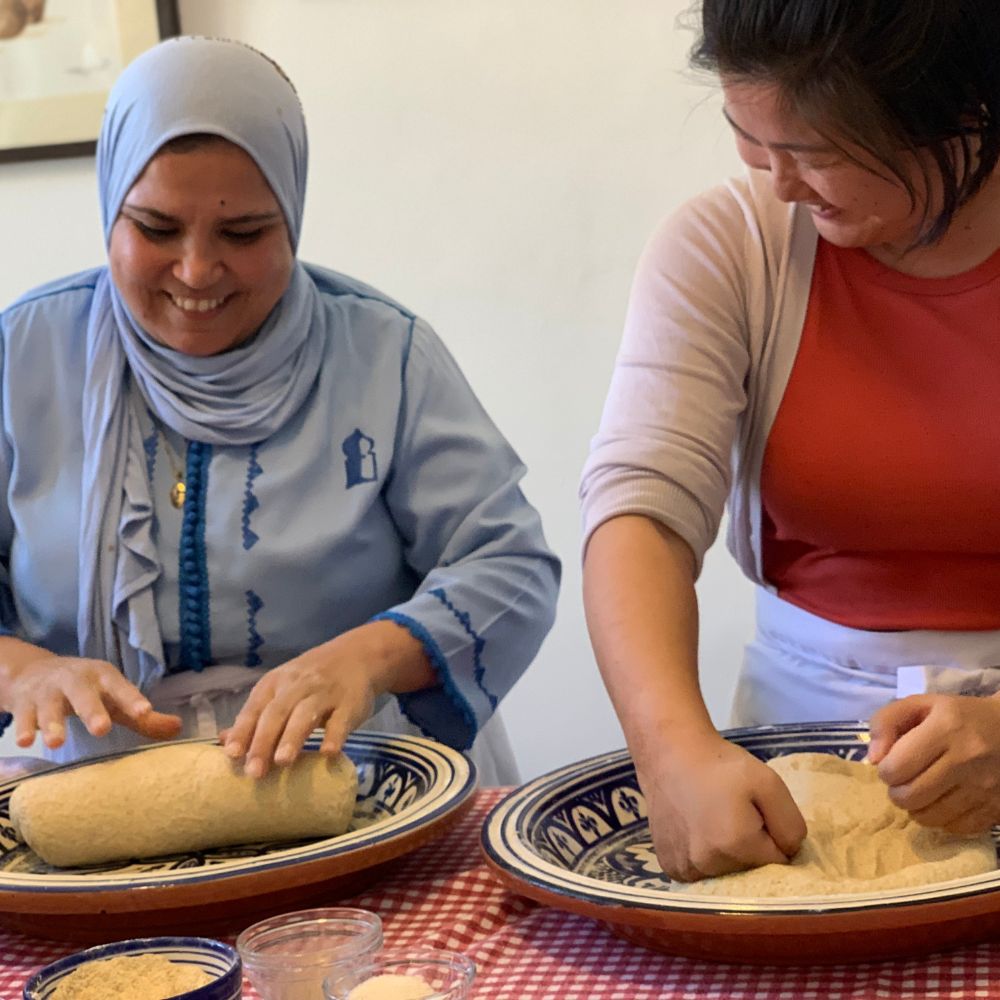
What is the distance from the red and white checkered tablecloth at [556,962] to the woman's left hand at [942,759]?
0.34 feet

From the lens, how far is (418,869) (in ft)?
3.68

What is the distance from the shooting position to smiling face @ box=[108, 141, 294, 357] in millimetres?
1459

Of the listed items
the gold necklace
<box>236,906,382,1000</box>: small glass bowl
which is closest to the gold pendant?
the gold necklace

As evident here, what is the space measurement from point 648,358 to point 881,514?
250mm

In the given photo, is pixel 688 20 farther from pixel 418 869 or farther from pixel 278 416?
pixel 418 869

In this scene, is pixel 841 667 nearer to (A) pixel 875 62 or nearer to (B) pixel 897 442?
(B) pixel 897 442

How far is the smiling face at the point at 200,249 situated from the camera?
1.46 metres

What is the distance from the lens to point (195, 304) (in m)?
1.52

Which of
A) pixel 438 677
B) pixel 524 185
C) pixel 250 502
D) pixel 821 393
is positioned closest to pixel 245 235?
pixel 250 502

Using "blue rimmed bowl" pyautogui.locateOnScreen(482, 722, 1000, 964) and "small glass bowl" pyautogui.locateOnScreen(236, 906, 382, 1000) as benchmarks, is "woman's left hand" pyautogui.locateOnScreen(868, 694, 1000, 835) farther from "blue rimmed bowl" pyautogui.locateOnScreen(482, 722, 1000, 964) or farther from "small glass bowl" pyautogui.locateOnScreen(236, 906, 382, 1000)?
"small glass bowl" pyautogui.locateOnScreen(236, 906, 382, 1000)

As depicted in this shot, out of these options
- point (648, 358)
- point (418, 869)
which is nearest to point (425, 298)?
point (648, 358)

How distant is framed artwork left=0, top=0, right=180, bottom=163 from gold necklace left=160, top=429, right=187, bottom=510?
1.25 metres

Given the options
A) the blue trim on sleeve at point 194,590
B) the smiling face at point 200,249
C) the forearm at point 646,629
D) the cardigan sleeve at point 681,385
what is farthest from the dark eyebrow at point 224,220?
the forearm at point 646,629

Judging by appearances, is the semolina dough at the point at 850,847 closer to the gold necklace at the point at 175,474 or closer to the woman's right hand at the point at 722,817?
the woman's right hand at the point at 722,817
